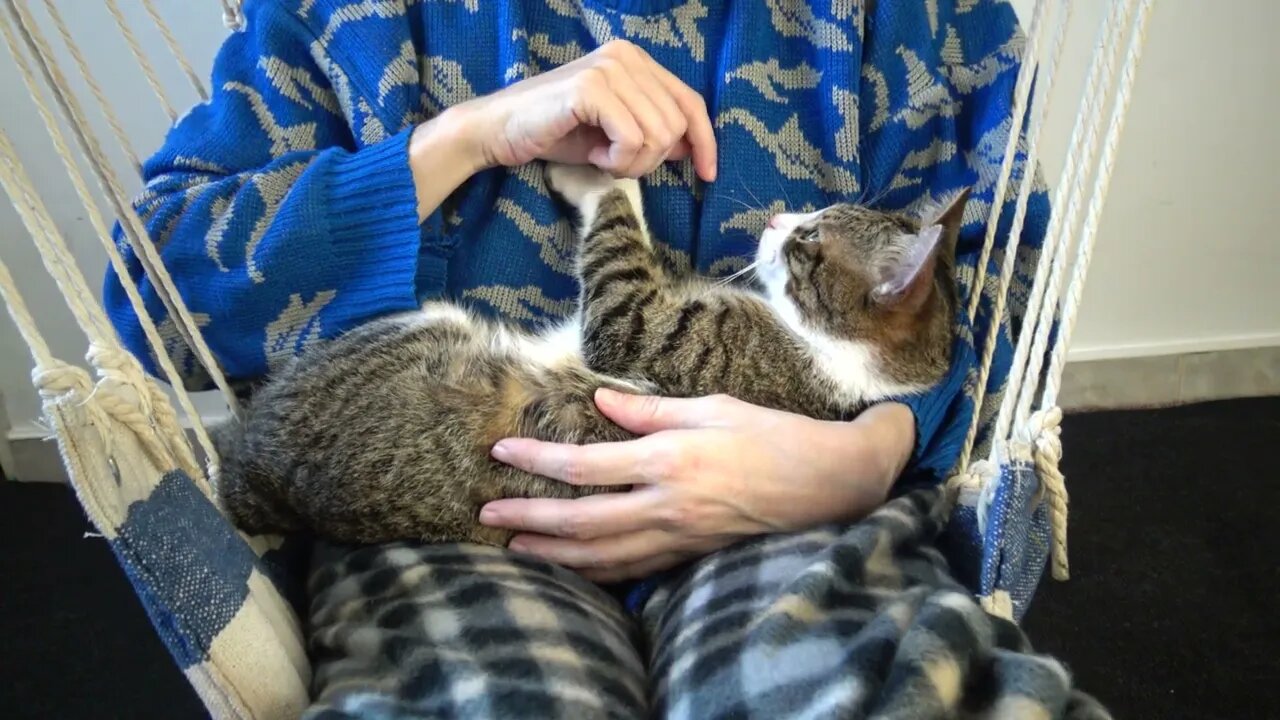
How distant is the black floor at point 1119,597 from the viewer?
1270 mm

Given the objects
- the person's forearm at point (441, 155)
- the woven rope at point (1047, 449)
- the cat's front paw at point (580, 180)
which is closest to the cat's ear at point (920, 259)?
the woven rope at point (1047, 449)

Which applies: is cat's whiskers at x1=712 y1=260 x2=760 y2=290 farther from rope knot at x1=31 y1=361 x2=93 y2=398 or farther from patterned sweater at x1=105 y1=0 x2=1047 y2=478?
rope knot at x1=31 y1=361 x2=93 y2=398

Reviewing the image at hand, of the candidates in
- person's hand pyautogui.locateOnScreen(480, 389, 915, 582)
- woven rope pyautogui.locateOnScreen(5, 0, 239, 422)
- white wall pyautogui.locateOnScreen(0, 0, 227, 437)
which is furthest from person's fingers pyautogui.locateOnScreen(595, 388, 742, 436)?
white wall pyautogui.locateOnScreen(0, 0, 227, 437)

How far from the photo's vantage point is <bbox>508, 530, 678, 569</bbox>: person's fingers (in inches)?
32.1

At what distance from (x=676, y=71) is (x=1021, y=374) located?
1.60 feet

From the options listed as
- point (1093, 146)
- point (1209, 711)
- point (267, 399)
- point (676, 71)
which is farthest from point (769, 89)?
point (1209, 711)

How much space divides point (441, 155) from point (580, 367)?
253 millimetres

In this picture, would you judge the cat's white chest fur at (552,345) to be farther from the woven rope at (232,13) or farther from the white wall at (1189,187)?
the white wall at (1189,187)

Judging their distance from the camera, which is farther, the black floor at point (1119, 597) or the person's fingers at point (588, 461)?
the black floor at point (1119, 597)

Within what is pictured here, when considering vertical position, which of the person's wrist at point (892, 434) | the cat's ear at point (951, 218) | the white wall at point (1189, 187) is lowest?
the white wall at point (1189, 187)

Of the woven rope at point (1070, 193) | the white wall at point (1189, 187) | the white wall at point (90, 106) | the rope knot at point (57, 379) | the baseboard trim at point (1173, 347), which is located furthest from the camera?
the baseboard trim at point (1173, 347)

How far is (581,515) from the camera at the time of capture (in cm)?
80

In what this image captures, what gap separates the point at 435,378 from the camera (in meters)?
0.88

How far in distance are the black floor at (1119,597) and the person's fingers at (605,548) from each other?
0.71 metres
